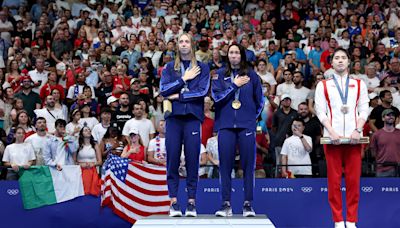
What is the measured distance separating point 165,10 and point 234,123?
12041mm

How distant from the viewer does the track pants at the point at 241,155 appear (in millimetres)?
10586

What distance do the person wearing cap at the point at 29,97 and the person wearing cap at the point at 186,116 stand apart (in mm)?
7018

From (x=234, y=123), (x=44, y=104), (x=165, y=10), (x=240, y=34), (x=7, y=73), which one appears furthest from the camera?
(x=165, y=10)

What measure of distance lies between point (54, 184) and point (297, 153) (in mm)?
4196

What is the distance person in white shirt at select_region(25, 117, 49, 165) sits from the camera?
1487 centimetres

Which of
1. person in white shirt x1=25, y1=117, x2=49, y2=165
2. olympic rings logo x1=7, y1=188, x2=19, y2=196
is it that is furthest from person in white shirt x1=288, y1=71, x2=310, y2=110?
olympic rings logo x1=7, y1=188, x2=19, y2=196

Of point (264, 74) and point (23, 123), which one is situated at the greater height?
point (264, 74)

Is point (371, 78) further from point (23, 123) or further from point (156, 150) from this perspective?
point (23, 123)

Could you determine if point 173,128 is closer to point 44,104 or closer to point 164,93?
point 164,93

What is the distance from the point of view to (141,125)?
50.5 feet

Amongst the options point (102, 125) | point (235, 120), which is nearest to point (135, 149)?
point (102, 125)

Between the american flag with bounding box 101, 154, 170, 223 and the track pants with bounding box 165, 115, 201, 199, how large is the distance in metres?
3.53

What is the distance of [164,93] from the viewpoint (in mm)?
10578

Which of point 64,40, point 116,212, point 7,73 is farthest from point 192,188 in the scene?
point 64,40
